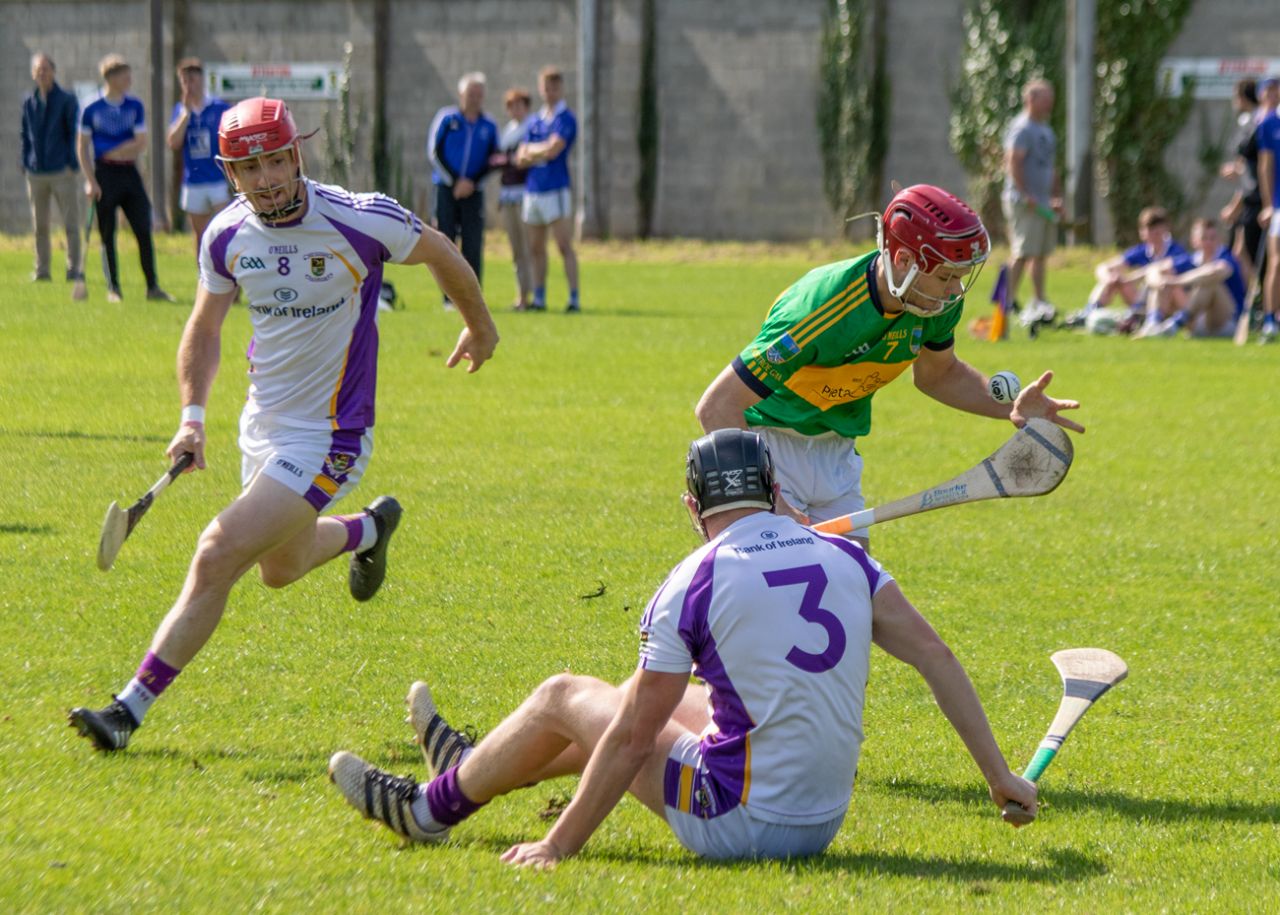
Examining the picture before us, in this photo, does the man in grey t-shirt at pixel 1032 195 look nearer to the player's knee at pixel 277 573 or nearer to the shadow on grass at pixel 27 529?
the shadow on grass at pixel 27 529

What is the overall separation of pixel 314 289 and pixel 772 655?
8.00 ft

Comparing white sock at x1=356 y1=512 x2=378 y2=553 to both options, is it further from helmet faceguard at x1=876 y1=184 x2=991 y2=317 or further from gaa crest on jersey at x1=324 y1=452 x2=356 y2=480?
helmet faceguard at x1=876 y1=184 x2=991 y2=317

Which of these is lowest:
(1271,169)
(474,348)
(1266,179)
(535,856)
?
(535,856)

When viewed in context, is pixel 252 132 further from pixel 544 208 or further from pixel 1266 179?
pixel 1266 179

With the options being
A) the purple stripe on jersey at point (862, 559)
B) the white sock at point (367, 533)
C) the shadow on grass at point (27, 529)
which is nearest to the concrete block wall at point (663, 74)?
the shadow on grass at point (27, 529)

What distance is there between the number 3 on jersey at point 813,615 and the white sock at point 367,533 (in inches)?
121

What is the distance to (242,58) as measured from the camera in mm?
32812

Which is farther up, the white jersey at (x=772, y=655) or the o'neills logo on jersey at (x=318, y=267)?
the o'neills logo on jersey at (x=318, y=267)

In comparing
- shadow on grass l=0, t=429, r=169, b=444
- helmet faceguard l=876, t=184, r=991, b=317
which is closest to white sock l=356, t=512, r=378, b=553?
helmet faceguard l=876, t=184, r=991, b=317

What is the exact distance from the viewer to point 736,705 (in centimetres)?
460

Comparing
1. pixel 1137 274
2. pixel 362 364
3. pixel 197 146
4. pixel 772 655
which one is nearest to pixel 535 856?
pixel 772 655

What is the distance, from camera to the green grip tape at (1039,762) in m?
5.35

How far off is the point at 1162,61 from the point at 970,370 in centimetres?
2483

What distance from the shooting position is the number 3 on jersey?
4.53m
